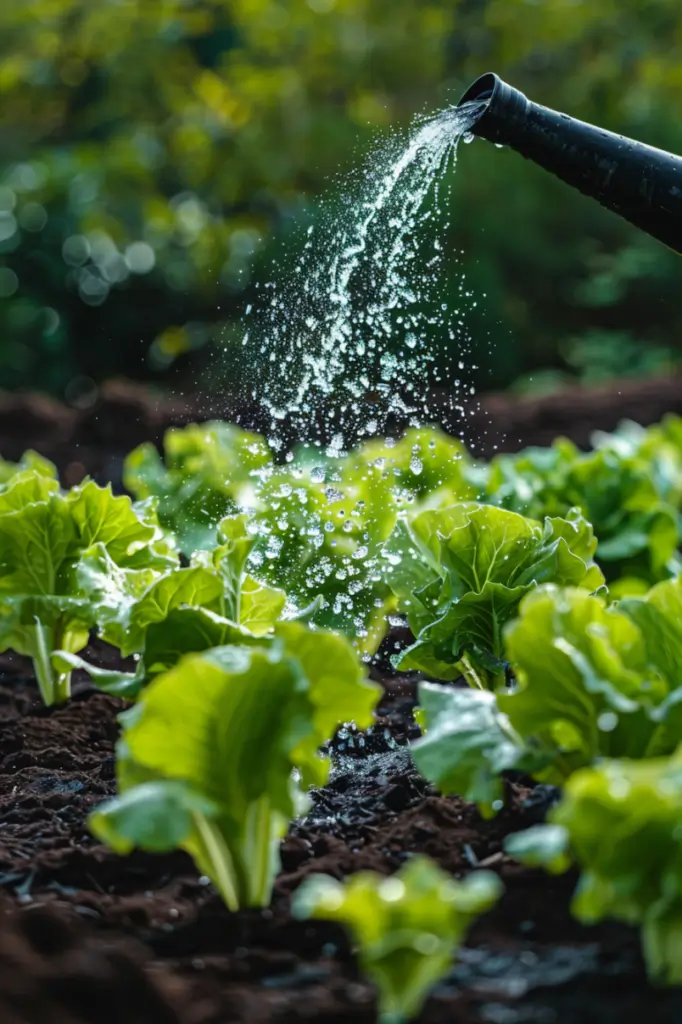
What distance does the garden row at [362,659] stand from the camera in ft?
4.60

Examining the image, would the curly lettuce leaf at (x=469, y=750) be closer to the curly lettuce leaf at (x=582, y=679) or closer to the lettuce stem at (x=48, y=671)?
the curly lettuce leaf at (x=582, y=679)

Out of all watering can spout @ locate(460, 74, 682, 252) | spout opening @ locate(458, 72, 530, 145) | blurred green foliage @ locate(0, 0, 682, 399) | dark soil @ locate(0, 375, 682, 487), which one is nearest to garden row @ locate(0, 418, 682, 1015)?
watering can spout @ locate(460, 74, 682, 252)

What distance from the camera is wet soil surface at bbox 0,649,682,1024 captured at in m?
1.43

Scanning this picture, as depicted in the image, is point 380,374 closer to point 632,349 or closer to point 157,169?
point 632,349

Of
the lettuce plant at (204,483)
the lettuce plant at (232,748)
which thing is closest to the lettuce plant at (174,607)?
the lettuce plant at (232,748)

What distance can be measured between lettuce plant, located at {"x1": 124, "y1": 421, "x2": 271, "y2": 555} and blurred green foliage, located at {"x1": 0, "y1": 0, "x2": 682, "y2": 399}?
7.16 meters

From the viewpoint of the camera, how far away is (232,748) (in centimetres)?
165

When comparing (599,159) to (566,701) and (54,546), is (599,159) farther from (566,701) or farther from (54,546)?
(54,546)

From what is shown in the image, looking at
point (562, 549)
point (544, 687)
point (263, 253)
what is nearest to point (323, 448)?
point (562, 549)

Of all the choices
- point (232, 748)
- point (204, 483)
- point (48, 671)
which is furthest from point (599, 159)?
point (48, 671)

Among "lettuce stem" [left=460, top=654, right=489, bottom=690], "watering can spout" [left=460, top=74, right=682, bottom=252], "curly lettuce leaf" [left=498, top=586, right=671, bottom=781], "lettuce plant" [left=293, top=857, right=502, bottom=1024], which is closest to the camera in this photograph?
"lettuce plant" [left=293, top=857, right=502, bottom=1024]

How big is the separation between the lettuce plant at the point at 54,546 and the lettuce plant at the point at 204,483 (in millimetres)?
421

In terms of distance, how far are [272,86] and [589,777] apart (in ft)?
35.1

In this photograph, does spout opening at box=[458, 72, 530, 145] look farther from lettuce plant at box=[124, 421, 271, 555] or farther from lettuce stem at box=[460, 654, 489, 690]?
lettuce plant at box=[124, 421, 271, 555]
